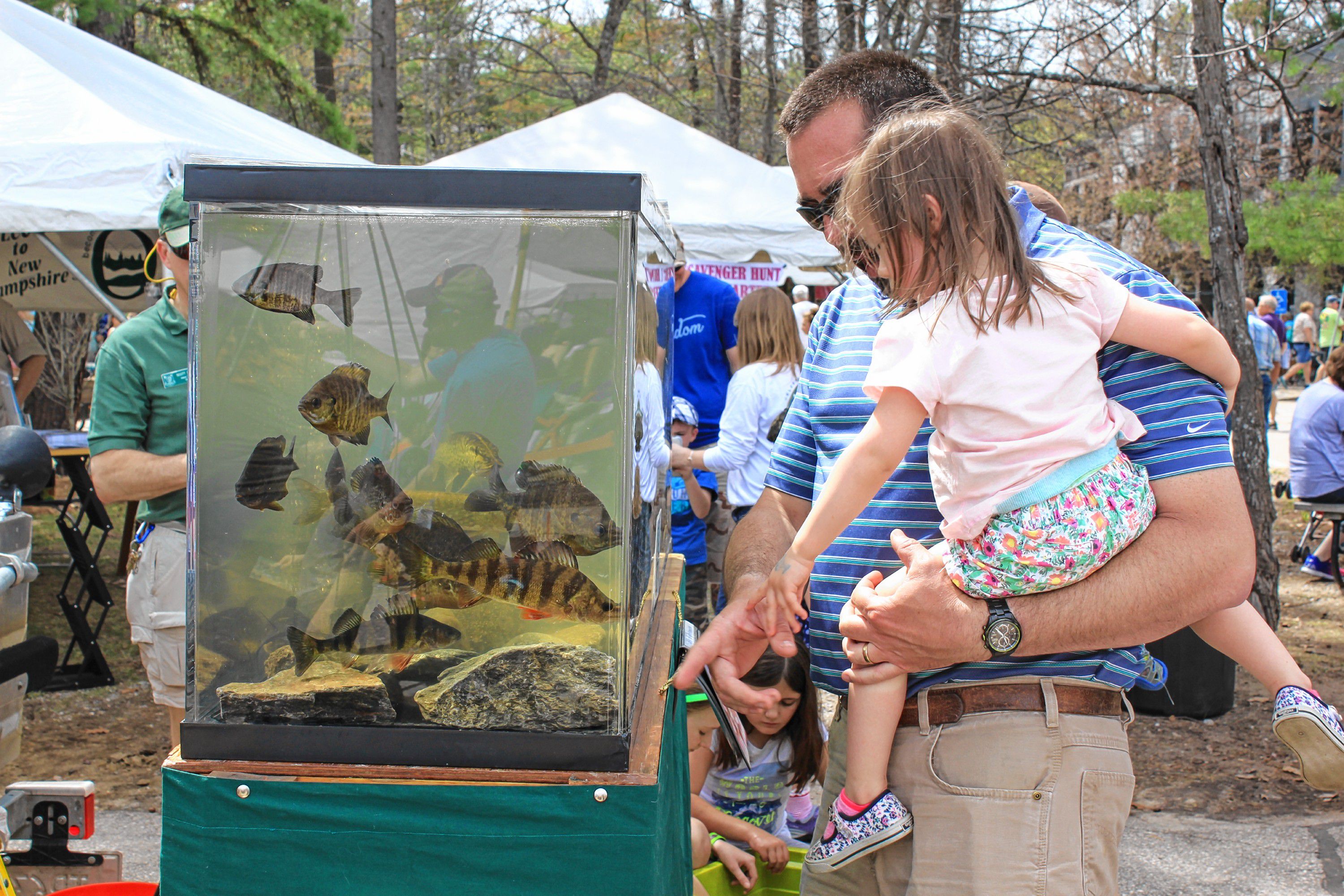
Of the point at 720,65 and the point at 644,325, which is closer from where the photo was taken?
the point at 644,325

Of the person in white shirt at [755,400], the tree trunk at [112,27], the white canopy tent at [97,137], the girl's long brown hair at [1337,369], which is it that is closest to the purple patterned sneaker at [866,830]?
the person in white shirt at [755,400]

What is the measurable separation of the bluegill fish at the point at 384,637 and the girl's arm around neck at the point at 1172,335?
1.00 m

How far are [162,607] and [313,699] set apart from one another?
6.12 ft

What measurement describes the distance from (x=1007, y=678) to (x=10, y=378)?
20.3 feet

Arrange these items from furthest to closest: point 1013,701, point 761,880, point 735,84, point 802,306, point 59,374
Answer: point 735,84
point 802,306
point 59,374
point 761,880
point 1013,701

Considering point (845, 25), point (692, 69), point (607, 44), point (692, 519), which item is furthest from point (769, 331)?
point (692, 69)

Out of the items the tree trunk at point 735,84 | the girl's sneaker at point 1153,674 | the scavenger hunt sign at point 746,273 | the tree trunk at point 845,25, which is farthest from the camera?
the tree trunk at point 735,84

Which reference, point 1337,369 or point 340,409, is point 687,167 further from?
point 340,409

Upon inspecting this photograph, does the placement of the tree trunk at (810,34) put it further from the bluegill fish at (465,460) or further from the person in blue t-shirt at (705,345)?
the bluegill fish at (465,460)

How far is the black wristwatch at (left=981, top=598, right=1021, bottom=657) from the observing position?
4.74 feet

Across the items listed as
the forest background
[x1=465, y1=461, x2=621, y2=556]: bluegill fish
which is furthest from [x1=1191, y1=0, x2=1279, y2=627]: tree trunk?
[x1=465, y1=461, x2=621, y2=556]: bluegill fish

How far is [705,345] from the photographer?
559 cm

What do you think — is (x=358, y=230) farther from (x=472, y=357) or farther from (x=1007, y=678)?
(x=1007, y=678)

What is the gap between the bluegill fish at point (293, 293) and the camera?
130cm
